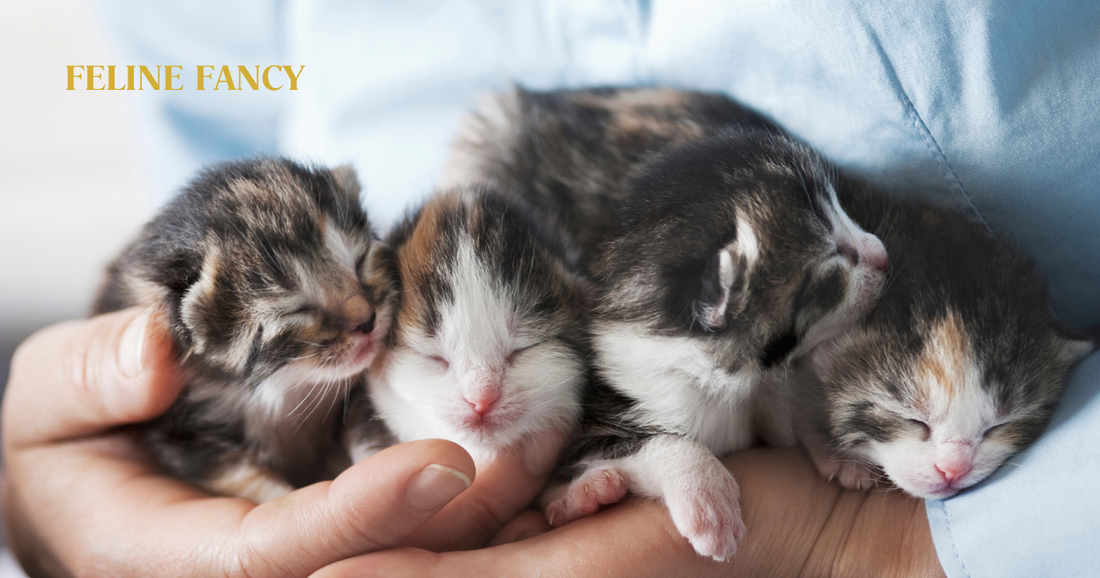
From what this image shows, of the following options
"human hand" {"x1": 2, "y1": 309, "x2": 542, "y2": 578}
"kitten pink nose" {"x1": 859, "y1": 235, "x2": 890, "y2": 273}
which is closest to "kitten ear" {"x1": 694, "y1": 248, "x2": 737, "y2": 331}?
"kitten pink nose" {"x1": 859, "y1": 235, "x2": 890, "y2": 273}

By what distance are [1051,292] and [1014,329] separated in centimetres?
18

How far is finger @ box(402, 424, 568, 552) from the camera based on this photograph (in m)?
1.11

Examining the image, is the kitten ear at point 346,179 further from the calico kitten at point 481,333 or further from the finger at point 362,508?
the finger at point 362,508

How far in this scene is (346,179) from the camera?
1257mm

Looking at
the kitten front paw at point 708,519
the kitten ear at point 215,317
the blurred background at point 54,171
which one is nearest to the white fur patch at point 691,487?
the kitten front paw at point 708,519

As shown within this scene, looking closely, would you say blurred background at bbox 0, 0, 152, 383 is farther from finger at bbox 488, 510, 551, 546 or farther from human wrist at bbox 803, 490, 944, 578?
human wrist at bbox 803, 490, 944, 578

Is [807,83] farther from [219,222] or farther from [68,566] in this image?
[68,566]

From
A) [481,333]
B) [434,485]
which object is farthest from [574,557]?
[481,333]

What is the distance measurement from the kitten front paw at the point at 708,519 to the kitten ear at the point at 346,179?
73 centimetres

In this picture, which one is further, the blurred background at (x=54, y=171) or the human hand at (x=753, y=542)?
the blurred background at (x=54, y=171)

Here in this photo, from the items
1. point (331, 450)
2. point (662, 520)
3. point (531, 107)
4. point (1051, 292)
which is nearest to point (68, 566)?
point (331, 450)

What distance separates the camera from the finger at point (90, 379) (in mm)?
1161

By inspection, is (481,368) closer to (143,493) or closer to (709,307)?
(709,307)

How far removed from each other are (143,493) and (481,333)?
27.3 inches
